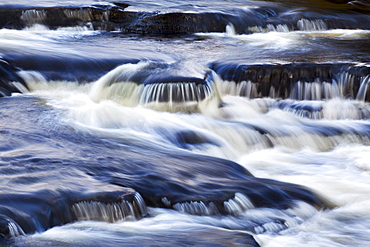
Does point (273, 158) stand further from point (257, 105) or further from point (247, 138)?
point (257, 105)

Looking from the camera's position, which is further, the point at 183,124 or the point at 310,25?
the point at 310,25

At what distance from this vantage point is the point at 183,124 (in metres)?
6.66

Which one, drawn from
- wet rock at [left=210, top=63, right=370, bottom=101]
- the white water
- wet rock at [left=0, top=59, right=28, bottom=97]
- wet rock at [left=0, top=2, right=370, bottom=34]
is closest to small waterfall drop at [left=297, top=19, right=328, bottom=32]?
wet rock at [left=0, top=2, right=370, bottom=34]

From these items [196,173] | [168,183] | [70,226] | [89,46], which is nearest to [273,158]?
[196,173]

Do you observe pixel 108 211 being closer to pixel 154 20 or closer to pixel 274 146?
pixel 274 146

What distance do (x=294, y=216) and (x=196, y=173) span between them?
917 mm

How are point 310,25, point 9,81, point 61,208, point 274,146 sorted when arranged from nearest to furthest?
point 61,208
point 274,146
point 9,81
point 310,25

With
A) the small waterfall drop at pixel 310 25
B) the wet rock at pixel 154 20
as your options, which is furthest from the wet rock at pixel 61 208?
the small waterfall drop at pixel 310 25

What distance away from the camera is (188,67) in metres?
8.01

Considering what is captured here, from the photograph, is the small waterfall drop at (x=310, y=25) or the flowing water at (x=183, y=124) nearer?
the flowing water at (x=183, y=124)

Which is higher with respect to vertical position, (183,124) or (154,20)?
(154,20)

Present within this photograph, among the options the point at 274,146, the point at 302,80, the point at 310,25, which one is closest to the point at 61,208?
the point at 274,146

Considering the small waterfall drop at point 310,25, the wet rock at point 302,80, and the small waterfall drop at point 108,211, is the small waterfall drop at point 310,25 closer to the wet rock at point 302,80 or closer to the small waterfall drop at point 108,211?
the wet rock at point 302,80

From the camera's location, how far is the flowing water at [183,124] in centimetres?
410
